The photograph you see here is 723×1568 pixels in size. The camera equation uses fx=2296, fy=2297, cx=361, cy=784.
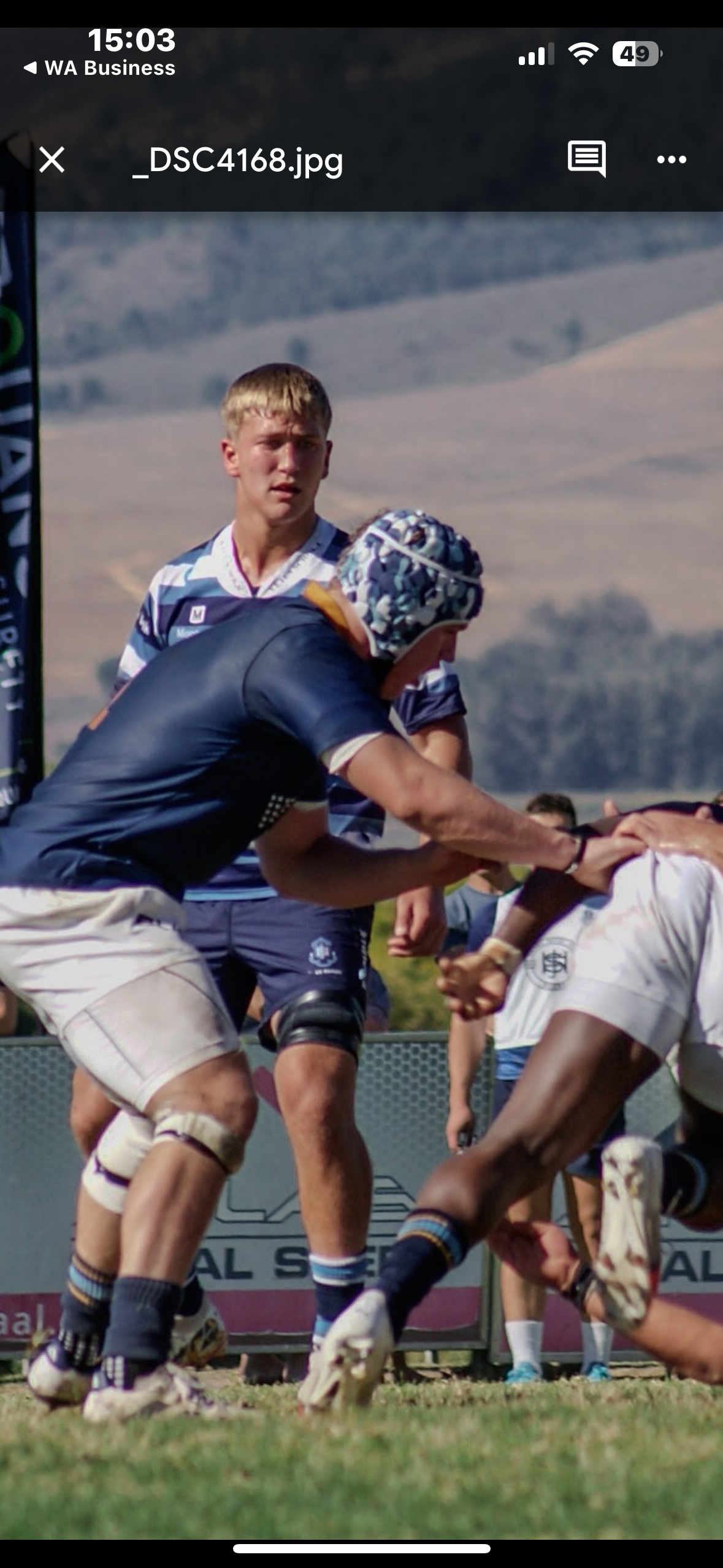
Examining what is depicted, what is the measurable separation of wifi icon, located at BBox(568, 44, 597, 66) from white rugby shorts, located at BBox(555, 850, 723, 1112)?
1.83 metres

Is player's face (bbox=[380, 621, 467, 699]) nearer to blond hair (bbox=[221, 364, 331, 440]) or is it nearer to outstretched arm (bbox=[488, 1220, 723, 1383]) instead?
outstretched arm (bbox=[488, 1220, 723, 1383])

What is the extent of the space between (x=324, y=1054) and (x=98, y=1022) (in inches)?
48.1

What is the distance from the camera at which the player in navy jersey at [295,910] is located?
5.97 metres

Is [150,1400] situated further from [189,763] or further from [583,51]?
[583,51]

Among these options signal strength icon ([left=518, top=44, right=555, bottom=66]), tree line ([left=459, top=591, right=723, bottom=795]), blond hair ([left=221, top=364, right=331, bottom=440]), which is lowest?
tree line ([left=459, top=591, right=723, bottom=795])

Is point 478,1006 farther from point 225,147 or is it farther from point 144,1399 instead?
point 225,147

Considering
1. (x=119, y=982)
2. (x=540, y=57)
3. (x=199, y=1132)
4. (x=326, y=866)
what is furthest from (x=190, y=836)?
(x=540, y=57)

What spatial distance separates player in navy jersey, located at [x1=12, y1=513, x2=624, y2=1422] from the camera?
480 cm

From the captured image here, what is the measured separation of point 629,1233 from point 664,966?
24.5 inches

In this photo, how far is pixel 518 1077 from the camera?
8070 mm

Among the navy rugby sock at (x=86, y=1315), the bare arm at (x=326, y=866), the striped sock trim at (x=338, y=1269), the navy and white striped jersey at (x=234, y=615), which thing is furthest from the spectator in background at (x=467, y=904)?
the navy rugby sock at (x=86, y=1315)

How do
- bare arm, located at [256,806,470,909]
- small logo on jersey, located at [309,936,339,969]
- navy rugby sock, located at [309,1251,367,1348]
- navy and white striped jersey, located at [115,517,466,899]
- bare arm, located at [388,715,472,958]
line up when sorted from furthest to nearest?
navy and white striped jersey, located at [115,517,466,899], bare arm, located at [388,715,472,958], small logo on jersey, located at [309,936,339,969], navy rugby sock, located at [309,1251,367,1348], bare arm, located at [256,806,470,909]

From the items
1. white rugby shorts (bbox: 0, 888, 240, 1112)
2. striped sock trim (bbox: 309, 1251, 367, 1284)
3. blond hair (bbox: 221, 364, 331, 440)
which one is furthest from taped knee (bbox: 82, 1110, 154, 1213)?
blond hair (bbox: 221, 364, 331, 440)
